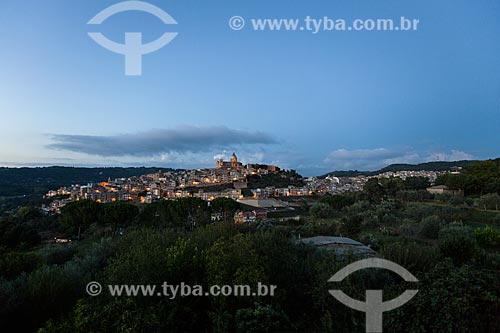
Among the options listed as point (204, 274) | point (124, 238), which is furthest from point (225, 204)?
point (204, 274)

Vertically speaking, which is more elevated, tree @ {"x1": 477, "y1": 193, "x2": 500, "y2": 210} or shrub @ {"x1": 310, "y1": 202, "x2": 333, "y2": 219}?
tree @ {"x1": 477, "y1": 193, "x2": 500, "y2": 210}

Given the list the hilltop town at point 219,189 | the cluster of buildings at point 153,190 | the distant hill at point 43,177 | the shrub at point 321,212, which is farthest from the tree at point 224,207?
the distant hill at point 43,177

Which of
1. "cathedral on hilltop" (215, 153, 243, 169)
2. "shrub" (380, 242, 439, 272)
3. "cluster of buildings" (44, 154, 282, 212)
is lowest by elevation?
"cluster of buildings" (44, 154, 282, 212)

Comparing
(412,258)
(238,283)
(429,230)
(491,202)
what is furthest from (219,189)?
(238,283)

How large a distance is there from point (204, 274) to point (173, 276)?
1.73 ft

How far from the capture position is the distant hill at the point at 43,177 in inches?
2339

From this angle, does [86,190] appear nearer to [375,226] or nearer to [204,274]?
[375,226]

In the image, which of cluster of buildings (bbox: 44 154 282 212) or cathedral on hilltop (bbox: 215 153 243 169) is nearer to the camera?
cluster of buildings (bbox: 44 154 282 212)

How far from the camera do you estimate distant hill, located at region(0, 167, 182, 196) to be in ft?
195

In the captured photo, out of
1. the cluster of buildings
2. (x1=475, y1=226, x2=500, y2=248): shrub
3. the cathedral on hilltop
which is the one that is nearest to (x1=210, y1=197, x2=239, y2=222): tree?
(x1=475, y1=226, x2=500, y2=248): shrub

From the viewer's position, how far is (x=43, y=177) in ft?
250

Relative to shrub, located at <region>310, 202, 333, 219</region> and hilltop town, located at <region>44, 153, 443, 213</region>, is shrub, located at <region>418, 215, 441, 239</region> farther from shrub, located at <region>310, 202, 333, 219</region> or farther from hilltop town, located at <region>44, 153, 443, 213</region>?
hilltop town, located at <region>44, 153, 443, 213</region>

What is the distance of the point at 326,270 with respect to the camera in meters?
5.25

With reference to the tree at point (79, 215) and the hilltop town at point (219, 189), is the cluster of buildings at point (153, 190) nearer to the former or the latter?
the hilltop town at point (219, 189)
